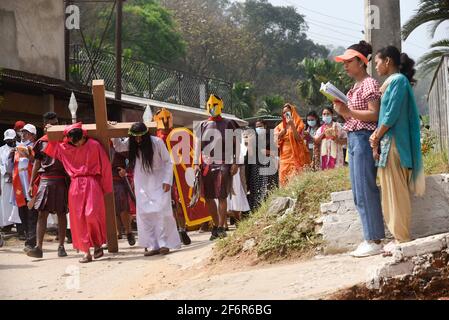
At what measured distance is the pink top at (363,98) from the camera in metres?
8.09

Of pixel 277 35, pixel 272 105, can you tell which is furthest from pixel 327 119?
pixel 277 35

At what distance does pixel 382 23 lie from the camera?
9.81m

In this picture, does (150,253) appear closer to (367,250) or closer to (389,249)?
(367,250)

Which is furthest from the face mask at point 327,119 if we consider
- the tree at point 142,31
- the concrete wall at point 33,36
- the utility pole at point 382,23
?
the tree at point 142,31

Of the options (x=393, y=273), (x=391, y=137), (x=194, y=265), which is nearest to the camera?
(x=393, y=273)

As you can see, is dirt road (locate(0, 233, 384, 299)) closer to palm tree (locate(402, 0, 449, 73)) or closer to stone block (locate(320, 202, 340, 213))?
stone block (locate(320, 202, 340, 213))

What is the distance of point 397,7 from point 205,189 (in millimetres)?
3875

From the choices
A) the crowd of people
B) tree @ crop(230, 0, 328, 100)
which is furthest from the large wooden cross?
tree @ crop(230, 0, 328, 100)

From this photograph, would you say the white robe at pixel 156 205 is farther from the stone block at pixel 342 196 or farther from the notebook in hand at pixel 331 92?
the notebook in hand at pixel 331 92

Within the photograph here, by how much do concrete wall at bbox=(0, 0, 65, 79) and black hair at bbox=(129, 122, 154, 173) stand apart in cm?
980

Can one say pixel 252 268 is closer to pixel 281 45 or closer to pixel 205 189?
pixel 205 189

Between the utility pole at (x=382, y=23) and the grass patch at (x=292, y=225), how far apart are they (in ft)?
5.01

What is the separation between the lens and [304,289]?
680 cm

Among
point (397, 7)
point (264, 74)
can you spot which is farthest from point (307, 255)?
point (264, 74)
